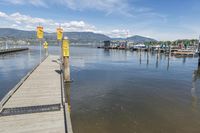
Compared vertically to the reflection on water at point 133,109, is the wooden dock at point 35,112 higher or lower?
higher

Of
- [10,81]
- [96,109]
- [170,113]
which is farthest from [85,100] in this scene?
[10,81]

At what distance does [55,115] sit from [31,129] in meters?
1.01

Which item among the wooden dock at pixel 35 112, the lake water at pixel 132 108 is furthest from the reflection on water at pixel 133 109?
the wooden dock at pixel 35 112

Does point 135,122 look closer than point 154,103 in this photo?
Yes

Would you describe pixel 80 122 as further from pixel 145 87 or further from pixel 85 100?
pixel 145 87

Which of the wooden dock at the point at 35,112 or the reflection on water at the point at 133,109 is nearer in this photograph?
the wooden dock at the point at 35,112

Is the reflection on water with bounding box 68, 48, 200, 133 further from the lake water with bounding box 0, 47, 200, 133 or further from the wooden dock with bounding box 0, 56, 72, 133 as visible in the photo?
the wooden dock with bounding box 0, 56, 72, 133

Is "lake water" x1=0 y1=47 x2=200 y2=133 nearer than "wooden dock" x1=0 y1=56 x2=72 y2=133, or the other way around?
"wooden dock" x1=0 y1=56 x2=72 y2=133

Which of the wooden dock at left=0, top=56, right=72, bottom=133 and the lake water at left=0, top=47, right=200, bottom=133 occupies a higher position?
the wooden dock at left=0, top=56, right=72, bottom=133

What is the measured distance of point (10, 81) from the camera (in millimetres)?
13625

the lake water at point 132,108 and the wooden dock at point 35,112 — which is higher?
the wooden dock at point 35,112

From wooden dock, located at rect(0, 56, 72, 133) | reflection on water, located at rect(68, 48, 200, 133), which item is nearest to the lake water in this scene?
reflection on water, located at rect(68, 48, 200, 133)

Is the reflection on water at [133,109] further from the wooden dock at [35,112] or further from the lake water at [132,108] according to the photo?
the wooden dock at [35,112]

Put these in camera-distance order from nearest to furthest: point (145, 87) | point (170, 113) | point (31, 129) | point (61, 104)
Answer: point (31, 129), point (61, 104), point (170, 113), point (145, 87)
